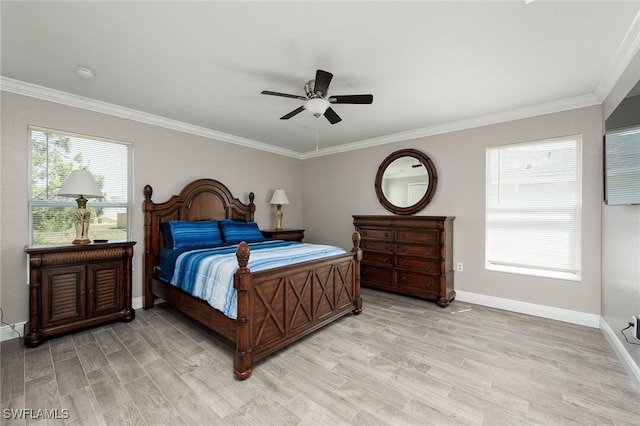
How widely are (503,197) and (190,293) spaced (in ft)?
13.0

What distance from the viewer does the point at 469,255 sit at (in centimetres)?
374

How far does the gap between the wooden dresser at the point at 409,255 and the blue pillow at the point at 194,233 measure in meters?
2.22

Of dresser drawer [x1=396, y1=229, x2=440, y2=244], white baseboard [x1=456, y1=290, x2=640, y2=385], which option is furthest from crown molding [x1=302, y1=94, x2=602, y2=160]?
white baseboard [x1=456, y1=290, x2=640, y2=385]

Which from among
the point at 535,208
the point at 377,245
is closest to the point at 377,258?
the point at 377,245

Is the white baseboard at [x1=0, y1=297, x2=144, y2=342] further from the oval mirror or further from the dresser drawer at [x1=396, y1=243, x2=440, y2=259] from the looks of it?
the oval mirror

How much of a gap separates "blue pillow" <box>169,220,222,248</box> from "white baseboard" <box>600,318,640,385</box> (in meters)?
4.21

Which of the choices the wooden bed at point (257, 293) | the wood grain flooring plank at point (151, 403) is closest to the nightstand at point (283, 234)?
the wooden bed at point (257, 293)

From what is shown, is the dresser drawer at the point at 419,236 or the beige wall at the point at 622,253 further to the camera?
the dresser drawer at the point at 419,236

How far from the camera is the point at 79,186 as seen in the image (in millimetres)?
2680

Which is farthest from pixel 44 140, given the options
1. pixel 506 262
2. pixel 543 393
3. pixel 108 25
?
pixel 506 262

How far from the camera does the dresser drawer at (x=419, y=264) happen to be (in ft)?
11.8

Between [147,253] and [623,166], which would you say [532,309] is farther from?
[147,253]

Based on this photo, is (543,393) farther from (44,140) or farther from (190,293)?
(44,140)

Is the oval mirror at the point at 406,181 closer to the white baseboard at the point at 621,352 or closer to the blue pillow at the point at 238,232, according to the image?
the blue pillow at the point at 238,232
